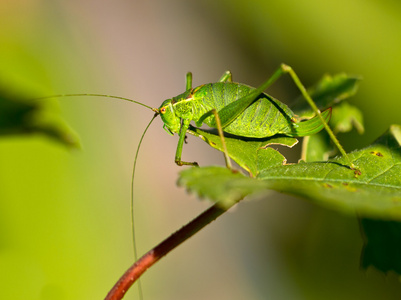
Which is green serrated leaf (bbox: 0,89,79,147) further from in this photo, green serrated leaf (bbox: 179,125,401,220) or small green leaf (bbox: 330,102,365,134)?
small green leaf (bbox: 330,102,365,134)

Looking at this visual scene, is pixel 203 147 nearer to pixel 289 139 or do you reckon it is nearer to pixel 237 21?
pixel 237 21

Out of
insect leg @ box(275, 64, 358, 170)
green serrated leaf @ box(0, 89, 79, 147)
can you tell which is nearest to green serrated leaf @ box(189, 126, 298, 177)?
insect leg @ box(275, 64, 358, 170)

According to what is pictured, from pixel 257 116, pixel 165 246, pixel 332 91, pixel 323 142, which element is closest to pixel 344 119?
pixel 332 91

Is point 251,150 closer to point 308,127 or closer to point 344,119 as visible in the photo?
point 308,127

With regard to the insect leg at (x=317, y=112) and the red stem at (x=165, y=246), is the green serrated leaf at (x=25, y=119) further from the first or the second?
the insect leg at (x=317, y=112)

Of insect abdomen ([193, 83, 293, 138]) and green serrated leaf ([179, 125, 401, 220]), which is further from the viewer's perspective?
insect abdomen ([193, 83, 293, 138])

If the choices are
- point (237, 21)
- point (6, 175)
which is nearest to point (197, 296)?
point (6, 175)

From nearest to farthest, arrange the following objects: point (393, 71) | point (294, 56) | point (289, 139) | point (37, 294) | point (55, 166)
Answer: point (289, 139), point (37, 294), point (55, 166), point (393, 71), point (294, 56)
